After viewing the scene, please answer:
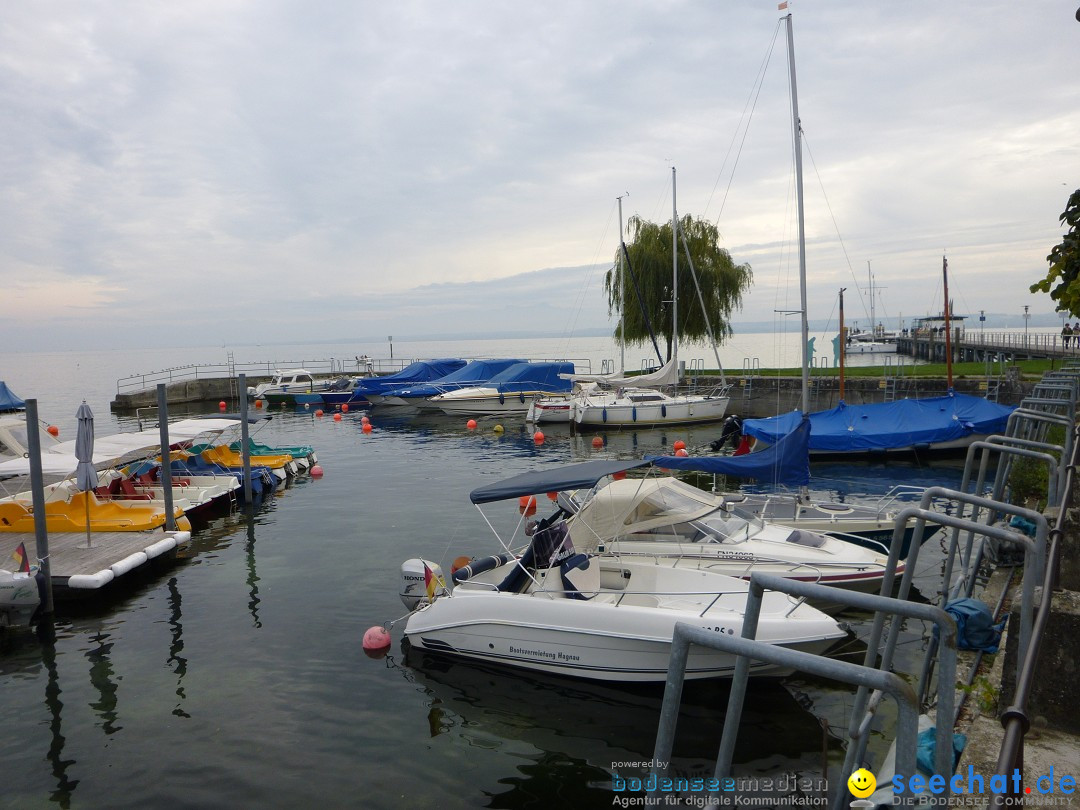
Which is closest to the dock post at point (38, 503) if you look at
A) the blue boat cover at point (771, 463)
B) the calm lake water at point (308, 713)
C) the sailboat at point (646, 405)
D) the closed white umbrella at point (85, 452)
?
the calm lake water at point (308, 713)

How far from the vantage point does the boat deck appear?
12.9 meters

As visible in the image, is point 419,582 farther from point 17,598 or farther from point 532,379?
point 532,379

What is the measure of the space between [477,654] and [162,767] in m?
4.02

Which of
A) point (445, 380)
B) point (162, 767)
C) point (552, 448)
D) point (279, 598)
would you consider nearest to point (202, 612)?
point (279, 598)

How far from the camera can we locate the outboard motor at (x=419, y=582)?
1105 centimetres

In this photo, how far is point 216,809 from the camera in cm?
747

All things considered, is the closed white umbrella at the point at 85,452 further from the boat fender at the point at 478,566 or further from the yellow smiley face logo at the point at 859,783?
the yellow smiley face logo at the point at 859,783

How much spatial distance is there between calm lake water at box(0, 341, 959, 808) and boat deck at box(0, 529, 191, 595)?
24.6 inches

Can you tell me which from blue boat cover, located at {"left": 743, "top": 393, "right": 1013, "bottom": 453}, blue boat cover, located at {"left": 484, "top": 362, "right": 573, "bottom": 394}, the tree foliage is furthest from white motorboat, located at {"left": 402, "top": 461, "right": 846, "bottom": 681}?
blue boat cover, located at {"left": 484, "top": 362, "right": 573, "bottom": 394}

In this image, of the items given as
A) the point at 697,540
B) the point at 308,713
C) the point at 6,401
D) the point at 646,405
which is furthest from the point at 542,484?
the point at 6,401

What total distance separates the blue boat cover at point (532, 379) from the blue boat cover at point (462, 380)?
60.3 inches

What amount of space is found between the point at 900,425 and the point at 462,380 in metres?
28.9

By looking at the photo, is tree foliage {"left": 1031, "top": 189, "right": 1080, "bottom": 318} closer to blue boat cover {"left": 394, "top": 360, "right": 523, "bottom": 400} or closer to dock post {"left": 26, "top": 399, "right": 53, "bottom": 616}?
dock post {"left": 26, "top": 399, "right": 53, "bottom": 616}

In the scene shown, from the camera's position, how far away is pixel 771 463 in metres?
16.4
